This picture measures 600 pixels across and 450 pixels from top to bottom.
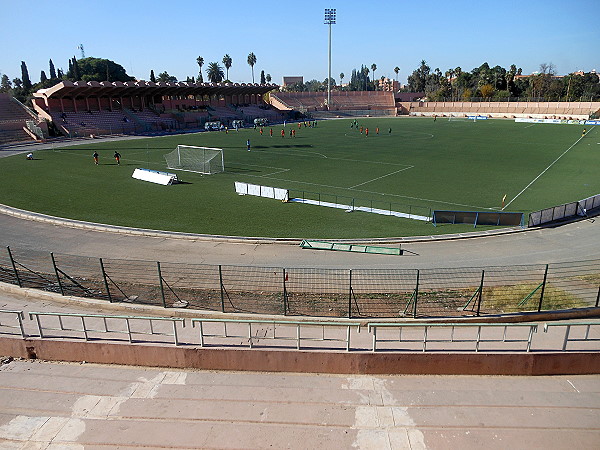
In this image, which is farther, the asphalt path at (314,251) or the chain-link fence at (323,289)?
the asphalt path at (314,251)

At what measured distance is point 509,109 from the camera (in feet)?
379

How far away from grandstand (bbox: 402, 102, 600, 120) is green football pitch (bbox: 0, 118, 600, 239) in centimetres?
5226

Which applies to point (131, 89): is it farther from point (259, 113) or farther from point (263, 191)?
point (263, 191)

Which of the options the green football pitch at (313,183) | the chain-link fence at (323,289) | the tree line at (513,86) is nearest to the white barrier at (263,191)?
the green football pitch at (313,183)

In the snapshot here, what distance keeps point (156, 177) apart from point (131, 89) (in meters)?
50.0

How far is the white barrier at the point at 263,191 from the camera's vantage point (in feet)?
94.5

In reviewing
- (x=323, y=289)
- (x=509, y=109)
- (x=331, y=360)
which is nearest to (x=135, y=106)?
(x=323, y=289)

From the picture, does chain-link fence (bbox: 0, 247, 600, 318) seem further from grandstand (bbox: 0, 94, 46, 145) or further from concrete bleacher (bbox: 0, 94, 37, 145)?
concrete bleacher (bbox: 0, 94, 37, 145)

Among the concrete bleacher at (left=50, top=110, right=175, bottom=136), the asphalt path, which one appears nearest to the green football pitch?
the asphalt path

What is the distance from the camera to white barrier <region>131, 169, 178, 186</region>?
113 ft

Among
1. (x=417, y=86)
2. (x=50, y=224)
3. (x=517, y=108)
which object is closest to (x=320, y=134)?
(x=50, y=224)

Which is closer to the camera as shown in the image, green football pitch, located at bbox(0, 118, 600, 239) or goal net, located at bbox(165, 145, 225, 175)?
green football pitch, located at bbox(0, 118, 600, 239)

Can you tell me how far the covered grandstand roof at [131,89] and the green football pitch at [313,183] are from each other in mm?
15763

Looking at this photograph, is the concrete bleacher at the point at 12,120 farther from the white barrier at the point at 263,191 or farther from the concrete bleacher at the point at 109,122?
the white barrier at the point at 263,191
